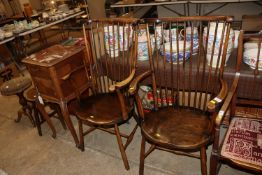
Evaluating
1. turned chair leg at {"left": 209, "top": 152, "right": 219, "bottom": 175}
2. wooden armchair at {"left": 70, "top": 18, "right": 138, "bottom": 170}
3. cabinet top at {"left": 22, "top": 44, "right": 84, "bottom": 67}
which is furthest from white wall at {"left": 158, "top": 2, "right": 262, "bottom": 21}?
turned chair leg at {"left": 209, "top": 152, "right": 219, "bottom": 175}

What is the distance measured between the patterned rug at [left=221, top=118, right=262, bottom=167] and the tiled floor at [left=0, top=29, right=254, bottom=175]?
1.70 ft

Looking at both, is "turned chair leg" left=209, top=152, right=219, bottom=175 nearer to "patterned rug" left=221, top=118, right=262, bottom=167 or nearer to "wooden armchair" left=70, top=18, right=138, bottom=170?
"patterned rug" left=221, top=118, right=262, bottom=167

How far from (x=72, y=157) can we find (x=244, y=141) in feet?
4.65

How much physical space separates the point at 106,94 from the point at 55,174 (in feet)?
2.58

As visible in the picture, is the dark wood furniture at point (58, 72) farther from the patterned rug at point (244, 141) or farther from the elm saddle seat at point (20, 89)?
the patterned rug at point (244, 141)

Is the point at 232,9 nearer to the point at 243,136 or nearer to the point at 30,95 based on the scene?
the point at 243,136

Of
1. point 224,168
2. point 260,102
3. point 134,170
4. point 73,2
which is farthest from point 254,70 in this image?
point 73,2

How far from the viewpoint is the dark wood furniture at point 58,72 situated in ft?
5.65

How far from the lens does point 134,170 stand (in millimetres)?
1752

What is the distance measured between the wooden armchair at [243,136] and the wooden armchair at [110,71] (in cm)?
65

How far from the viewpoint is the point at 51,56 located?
1.81 meters

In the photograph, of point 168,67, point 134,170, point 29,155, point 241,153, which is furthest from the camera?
point 29,155

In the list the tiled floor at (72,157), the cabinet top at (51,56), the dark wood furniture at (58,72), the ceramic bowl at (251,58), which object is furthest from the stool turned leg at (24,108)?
the ceramic bowl at (251,58)

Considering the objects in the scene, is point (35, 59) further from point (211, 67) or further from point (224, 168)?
point (224, 168)
